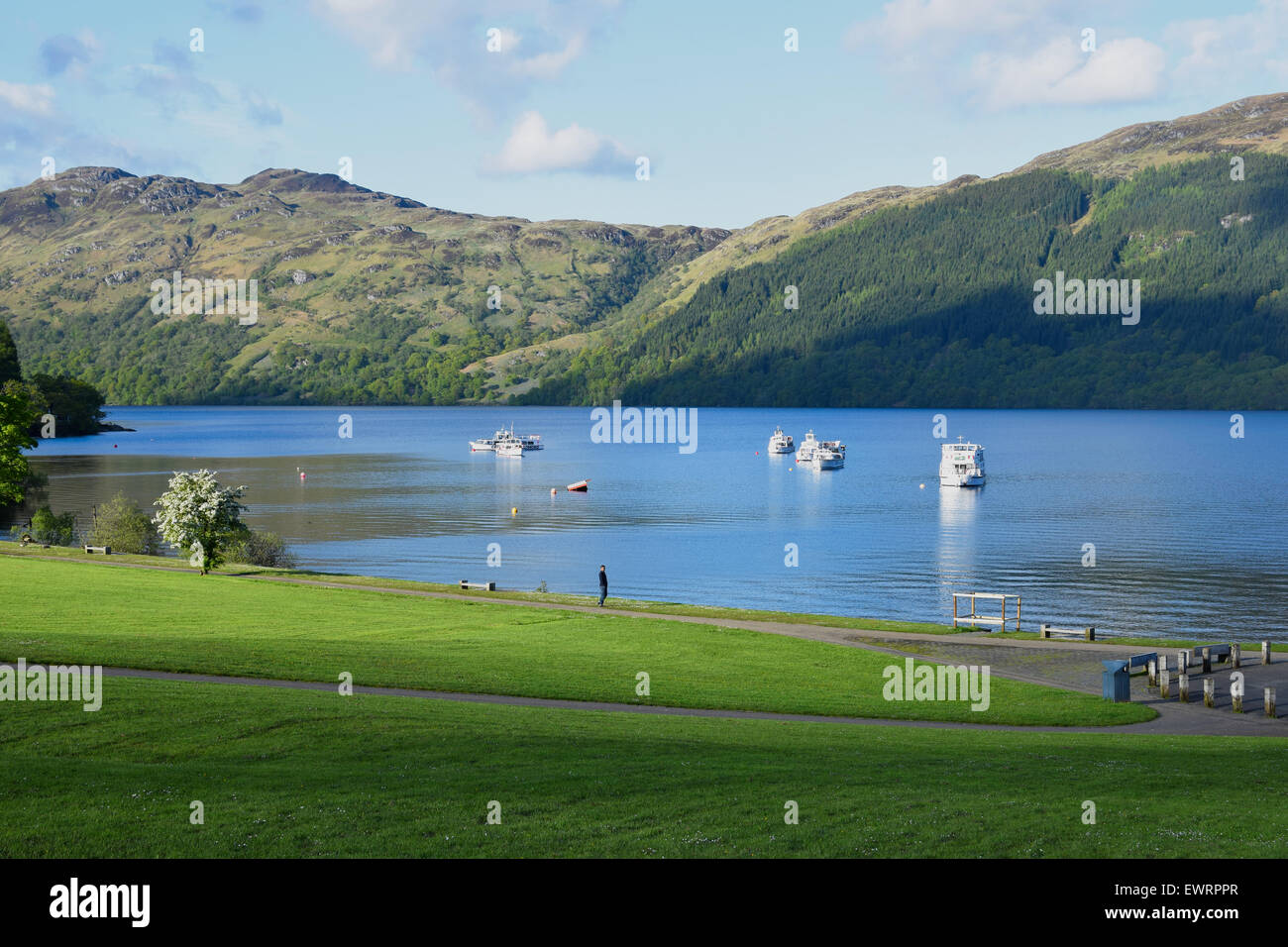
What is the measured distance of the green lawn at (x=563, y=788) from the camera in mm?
14867

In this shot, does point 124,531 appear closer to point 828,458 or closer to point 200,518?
point 200,518

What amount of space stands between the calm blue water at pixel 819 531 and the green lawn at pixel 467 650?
82.3ft

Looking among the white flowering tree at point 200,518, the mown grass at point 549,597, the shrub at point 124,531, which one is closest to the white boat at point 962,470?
the mown grass at point 549,597

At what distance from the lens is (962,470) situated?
15550 centimetres

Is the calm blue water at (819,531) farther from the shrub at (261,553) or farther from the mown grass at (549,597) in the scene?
the mown grass at (549,597)

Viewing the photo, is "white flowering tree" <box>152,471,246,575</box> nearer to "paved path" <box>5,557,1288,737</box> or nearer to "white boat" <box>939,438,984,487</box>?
"paved path" <box>5,557,1288,737</box>

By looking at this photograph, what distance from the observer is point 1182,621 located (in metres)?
63.1

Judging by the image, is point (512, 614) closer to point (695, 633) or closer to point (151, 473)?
point (695, 633)

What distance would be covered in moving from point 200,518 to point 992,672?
41872 mm

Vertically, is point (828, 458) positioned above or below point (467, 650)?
above

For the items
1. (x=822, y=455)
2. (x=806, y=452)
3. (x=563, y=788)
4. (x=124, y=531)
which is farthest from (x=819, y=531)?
(x=563, y=788)

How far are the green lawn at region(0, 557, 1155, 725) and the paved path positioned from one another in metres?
0.83

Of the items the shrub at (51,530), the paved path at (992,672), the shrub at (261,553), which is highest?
the shrub at (51,530)
